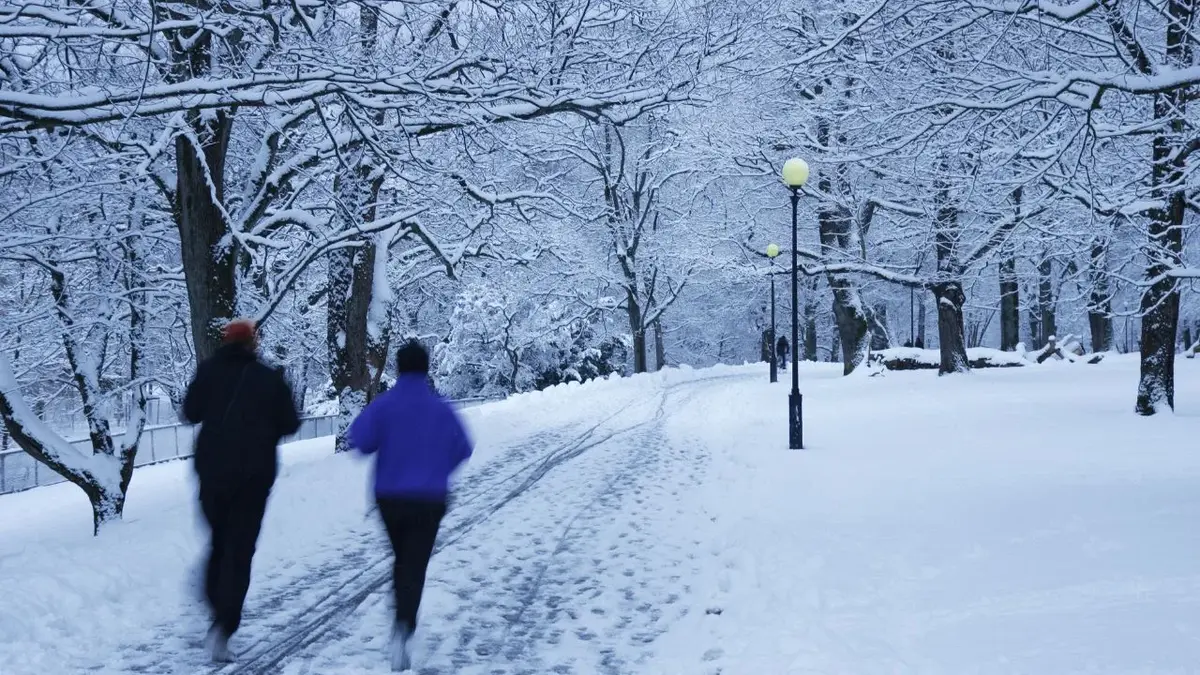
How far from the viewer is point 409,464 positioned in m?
5.52

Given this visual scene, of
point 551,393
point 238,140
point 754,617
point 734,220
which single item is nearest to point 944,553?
point 754,617

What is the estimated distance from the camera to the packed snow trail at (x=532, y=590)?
5.69 meters

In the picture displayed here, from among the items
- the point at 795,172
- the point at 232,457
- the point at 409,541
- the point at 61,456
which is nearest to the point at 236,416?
the point at 232,457

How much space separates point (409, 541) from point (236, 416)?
1304mm

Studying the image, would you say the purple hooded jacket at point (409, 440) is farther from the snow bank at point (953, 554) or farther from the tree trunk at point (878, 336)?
the tree trunk at point (878, 336)

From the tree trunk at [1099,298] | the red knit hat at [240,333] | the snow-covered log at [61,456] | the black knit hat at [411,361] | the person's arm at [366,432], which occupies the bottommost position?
the snow-covered log at [61,456]

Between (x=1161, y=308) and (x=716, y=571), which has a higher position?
(x=1161, y=308)

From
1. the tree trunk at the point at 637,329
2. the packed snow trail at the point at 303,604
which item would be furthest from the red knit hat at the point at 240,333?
the tree trunk at the point at 637,329

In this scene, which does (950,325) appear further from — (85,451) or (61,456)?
(85,451)

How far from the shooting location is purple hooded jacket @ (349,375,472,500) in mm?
5527

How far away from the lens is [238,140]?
48.3ft

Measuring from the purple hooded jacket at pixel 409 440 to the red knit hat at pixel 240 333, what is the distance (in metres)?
0.93

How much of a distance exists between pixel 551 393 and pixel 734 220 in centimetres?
1062

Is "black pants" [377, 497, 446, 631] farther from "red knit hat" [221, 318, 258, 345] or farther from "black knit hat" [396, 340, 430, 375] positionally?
"red knit hat" [221, 318, 258, 345]
